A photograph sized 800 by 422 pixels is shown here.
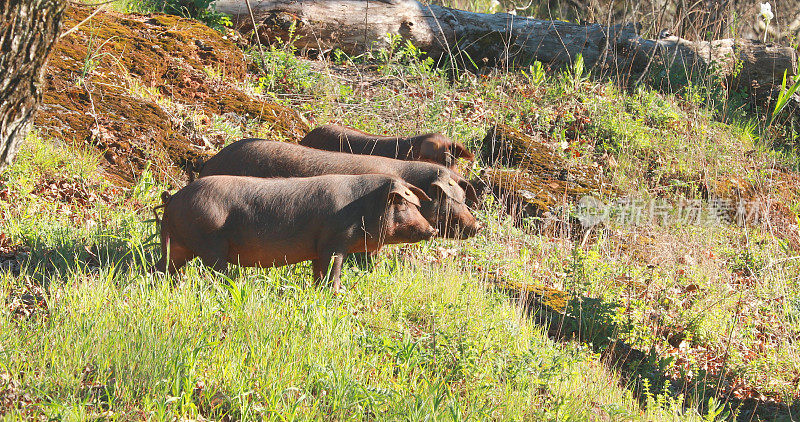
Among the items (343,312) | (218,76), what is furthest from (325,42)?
(343,312)

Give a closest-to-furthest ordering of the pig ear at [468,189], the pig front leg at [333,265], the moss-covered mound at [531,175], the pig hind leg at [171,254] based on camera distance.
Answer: the pig hind leg at [171,254] < the pig front leg at [333,265] < the pig ear at [468,189] < the moss-covered mound at [531,175]

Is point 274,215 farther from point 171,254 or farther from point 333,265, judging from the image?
point 171,254

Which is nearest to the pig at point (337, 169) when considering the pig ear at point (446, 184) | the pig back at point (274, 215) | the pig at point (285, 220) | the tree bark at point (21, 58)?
the pig ear at point (446, 184)

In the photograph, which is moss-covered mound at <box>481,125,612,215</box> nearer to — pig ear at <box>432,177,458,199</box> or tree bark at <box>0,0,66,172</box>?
pig ear at <box>432,177,458,199</box>

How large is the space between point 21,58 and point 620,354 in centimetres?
464

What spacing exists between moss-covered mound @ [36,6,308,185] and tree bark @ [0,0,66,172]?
3758mm

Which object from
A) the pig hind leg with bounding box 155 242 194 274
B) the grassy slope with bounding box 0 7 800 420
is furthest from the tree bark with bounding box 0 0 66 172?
the pig hind leg with bounding box 155 242 194 274

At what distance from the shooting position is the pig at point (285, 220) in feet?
15.6

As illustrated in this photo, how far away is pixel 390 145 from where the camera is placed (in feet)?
24.0

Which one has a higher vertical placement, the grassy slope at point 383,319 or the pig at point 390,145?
the pig at point 390,145

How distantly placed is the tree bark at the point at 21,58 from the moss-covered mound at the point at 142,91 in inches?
148

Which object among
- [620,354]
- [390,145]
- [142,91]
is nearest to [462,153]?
[390,145]

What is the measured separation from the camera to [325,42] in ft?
38.0

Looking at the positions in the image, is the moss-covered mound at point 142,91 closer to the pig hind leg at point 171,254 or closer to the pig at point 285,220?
the pig hind leg at point 171,254
